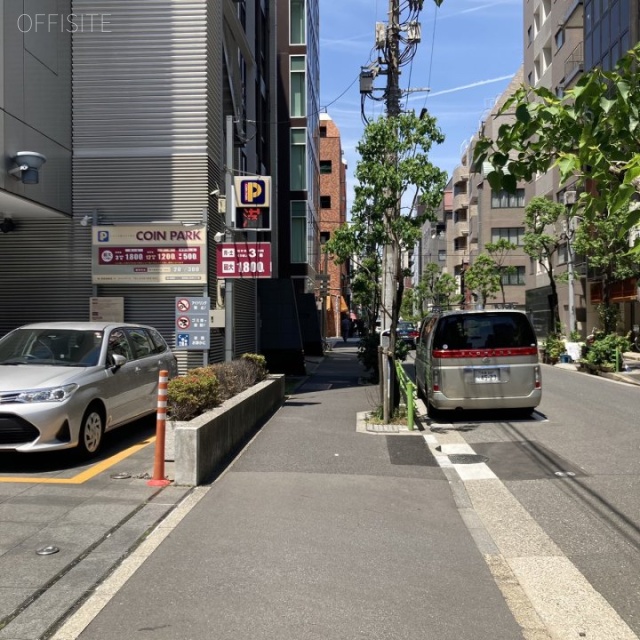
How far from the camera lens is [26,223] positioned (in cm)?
1503

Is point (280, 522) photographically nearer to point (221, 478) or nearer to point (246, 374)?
point (221, 478)

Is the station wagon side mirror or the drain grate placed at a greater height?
the station wagon side mirror

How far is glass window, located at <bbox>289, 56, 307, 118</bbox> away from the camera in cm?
3362

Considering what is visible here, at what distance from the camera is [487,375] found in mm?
12133

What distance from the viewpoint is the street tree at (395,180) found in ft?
39.6

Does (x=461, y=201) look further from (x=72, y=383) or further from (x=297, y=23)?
(x=72, y=383)

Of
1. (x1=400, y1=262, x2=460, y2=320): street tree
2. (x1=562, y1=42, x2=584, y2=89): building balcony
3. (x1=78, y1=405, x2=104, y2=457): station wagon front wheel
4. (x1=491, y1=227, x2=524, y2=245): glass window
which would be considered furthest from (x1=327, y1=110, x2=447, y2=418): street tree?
(x1=491, y1=227, x2=524, y2=245): glass window

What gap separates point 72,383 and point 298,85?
28.5 metres

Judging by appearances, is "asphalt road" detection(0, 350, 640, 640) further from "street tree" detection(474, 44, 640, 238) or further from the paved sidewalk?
"street tree" detection(474, 44, 640, 238)

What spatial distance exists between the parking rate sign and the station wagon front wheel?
398cm

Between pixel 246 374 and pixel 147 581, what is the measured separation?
24.8ft

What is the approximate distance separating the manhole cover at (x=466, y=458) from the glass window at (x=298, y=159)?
25.6m

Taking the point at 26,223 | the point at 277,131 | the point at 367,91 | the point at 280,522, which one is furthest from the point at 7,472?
the point at 277,131

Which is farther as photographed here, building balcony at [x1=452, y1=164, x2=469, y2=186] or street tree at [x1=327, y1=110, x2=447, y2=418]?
building balcony at [x1=452, y1=164, x2=469, y2=186]
